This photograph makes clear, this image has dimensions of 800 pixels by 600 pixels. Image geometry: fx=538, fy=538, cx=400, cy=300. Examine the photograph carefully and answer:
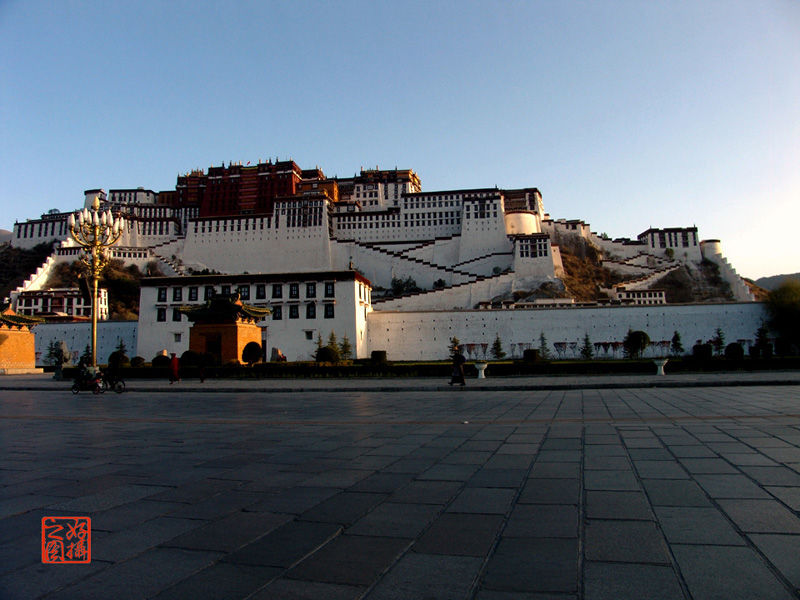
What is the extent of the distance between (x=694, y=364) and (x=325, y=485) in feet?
74.0

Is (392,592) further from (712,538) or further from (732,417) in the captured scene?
(732,417)

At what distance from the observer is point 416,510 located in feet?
12.1

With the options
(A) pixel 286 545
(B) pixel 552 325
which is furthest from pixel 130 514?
(B) pixel 552 325

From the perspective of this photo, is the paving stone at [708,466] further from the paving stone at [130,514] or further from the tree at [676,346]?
the tree at [676,346]

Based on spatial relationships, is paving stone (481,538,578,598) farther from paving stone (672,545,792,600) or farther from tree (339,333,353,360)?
tree (339,333,353,360)

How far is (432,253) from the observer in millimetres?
75688

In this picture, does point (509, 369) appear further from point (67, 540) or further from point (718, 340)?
point (718, 340)

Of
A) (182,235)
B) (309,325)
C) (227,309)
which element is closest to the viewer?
(227,309)

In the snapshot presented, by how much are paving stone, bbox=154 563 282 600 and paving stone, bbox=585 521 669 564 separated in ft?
5.42

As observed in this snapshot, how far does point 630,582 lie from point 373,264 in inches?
2764

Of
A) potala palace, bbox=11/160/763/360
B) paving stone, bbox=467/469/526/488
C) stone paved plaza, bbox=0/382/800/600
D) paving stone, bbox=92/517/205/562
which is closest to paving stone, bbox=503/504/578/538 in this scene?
stone paved plaza, bbox=0/382/800/600

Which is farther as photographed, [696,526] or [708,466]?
[708,466]

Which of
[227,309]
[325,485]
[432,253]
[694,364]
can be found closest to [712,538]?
[325,485]

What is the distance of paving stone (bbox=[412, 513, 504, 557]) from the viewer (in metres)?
2.92
